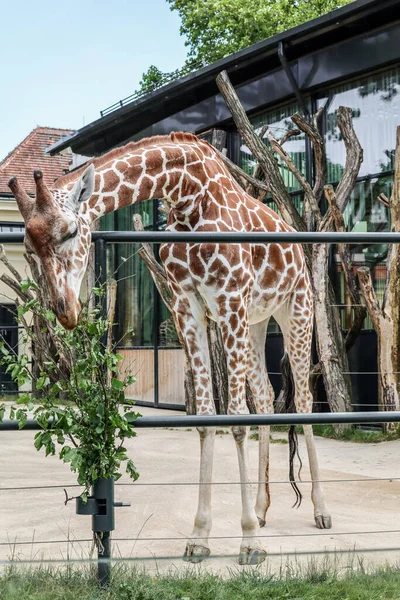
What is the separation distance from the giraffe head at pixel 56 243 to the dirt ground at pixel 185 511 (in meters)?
0.72

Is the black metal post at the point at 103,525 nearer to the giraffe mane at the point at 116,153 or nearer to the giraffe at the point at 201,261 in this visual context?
the giraffe at the point at 201,261

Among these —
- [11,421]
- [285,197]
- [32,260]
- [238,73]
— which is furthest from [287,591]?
[238,73]

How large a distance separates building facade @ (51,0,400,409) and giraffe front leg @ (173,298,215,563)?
401cm

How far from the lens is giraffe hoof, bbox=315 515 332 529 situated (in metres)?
4.09

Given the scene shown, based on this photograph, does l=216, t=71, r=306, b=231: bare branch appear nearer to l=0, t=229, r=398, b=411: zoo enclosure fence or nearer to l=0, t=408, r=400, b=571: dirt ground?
l=0, t=229, r=398, b=411: zoo enclosure fence

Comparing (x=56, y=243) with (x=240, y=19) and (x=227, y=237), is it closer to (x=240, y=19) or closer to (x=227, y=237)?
(x=227, y=237)

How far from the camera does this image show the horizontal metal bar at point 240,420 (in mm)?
2693

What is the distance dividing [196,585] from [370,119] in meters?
7.51

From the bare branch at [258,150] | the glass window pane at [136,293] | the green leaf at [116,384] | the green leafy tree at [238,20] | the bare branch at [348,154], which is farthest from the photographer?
the green leafy tree at [238,20]

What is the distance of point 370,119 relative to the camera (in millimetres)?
9289

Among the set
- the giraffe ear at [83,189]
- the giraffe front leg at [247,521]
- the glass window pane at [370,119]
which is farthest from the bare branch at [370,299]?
the giraffe ear at [83,189]

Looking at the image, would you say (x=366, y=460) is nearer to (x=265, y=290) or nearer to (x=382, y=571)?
(x=265, y=290)

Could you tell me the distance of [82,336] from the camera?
2824 mm

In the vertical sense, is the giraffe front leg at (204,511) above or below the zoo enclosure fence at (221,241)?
below
